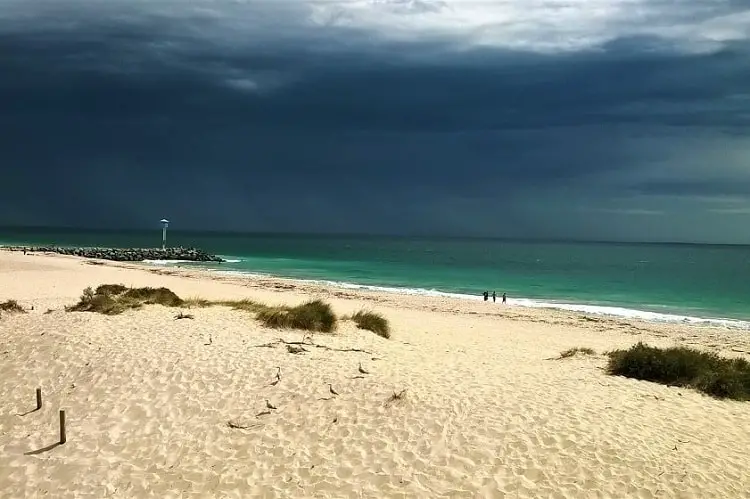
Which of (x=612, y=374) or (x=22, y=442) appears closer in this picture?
(x=22, y=442)

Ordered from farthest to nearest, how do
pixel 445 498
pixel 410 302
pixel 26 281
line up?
pixel 410 302 < pixel 26 281 < pixel 445 498

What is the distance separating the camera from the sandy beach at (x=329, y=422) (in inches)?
284

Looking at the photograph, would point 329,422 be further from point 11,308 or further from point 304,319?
point 11,308

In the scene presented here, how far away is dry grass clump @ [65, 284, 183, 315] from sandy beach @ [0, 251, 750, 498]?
1170 mm

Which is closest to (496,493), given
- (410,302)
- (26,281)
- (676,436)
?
(676,436)

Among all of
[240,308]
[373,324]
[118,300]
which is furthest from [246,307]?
[373,324]

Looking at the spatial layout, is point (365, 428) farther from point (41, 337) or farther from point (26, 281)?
point (26, 281)

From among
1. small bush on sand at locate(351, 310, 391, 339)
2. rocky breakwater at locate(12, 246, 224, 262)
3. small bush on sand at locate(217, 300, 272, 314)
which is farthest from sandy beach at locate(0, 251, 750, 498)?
rocky breakwater at locate(12, 246, 224, 262)

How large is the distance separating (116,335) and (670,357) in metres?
11.7

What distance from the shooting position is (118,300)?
55.7ft

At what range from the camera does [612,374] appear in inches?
493

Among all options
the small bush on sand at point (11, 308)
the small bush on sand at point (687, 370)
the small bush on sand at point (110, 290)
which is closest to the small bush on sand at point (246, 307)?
the small bush on sand at point (110, 290)

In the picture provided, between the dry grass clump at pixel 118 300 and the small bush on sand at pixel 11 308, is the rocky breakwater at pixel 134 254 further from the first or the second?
the small bush on sand at pixel 11 308

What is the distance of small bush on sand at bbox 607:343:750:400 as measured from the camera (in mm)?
11398
